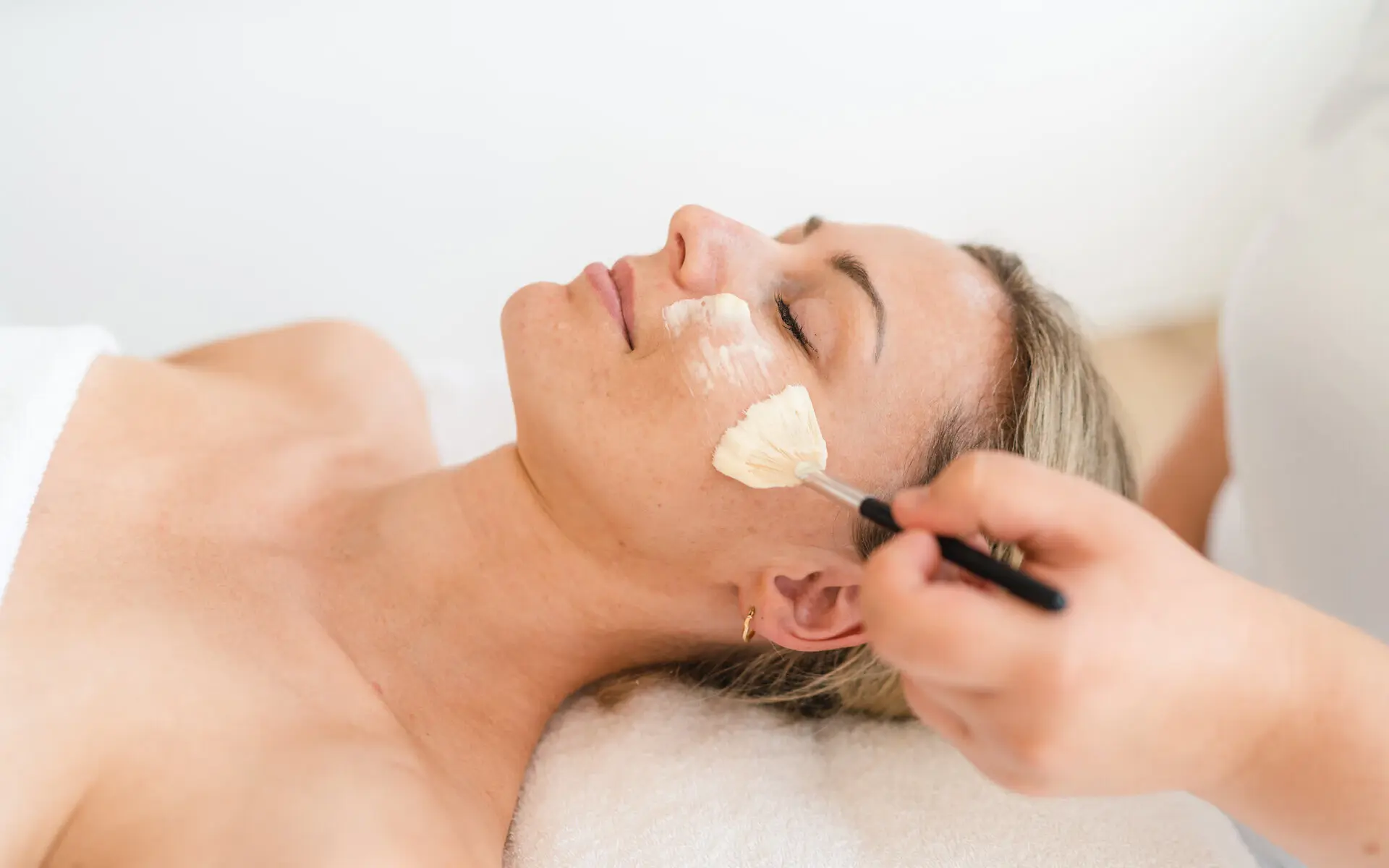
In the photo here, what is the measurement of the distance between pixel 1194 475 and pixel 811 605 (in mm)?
849

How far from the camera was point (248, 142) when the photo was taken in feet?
5.05

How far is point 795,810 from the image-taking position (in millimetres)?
1088

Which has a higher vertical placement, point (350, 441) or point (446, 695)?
point (350, 441)

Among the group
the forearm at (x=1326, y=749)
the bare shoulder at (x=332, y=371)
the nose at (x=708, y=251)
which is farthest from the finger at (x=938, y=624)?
the bare shoulder at (x=332, y=371)

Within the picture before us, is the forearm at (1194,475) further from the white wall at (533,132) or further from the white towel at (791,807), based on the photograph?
the white towel at (791,807)

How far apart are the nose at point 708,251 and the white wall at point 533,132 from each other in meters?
0.69

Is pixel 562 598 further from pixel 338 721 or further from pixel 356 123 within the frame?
pixel 356 123

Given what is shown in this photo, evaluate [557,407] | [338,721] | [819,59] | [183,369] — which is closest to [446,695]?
[338,721]

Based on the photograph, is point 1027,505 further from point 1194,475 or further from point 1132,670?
point 1194,475

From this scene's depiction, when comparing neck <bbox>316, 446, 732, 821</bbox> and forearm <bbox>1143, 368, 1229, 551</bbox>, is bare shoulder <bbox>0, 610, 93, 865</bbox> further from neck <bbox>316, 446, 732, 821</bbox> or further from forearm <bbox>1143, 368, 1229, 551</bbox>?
forearm <bbox>1143, 368, 1229, 551</bbox>

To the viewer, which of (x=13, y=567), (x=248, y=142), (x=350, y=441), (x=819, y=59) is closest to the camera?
(x=13, y=567)

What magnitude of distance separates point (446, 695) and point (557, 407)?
37 centimetres

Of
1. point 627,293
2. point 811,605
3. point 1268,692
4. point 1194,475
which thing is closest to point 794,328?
point 627,293

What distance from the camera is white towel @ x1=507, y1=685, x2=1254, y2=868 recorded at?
1037mm
